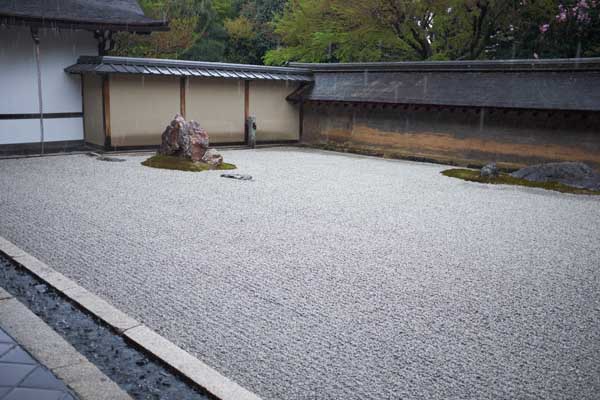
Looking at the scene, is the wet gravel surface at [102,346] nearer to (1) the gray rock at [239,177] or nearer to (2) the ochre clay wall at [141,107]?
(1) the gray rock at [239,177]

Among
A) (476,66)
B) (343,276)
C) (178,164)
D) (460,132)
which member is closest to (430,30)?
(476,66)

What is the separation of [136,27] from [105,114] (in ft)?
8.35

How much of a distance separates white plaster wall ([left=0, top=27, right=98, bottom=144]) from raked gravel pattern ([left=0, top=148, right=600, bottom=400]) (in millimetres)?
4000

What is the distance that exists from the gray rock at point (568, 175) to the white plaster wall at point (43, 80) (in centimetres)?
A: 1110

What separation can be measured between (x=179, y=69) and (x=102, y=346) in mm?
11306

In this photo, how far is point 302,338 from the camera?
3.67 metres

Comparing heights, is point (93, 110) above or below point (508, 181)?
above

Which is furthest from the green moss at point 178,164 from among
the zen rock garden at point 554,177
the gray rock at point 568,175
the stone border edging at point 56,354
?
the stone border edging at point 56,354

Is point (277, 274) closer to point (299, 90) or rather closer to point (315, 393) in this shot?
point (315, 393)

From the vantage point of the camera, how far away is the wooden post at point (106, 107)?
12773mm

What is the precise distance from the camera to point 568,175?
34.2 feet

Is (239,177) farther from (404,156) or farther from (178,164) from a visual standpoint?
(404,156)

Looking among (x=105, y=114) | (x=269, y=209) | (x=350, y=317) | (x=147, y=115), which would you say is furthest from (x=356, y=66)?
(x=350, y=317)

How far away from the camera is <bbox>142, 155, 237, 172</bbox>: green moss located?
1096 cm
